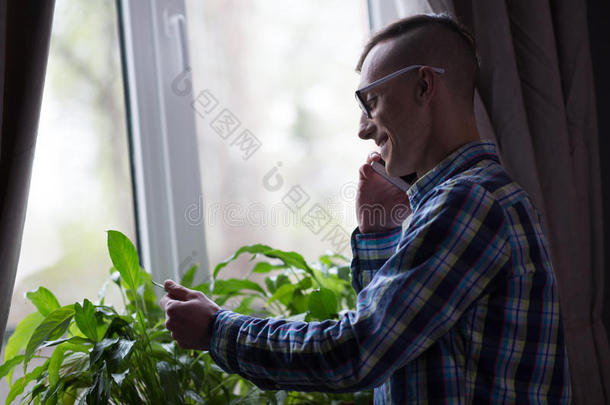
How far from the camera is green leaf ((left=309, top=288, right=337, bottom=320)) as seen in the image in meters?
1.16

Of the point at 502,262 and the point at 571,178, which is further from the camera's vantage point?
the point at 571,178

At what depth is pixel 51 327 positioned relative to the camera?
1.05m

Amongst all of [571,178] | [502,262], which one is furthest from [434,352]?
[571,178]

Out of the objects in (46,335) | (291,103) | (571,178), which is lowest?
(46,335)

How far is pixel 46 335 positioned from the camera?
1.03 m

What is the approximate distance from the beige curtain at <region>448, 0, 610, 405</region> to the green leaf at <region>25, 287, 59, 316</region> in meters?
1.00

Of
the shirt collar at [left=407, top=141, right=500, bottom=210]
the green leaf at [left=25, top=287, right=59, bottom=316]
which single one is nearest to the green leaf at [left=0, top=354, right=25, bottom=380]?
the green leaf at [left=25, top=287, right=59, bottom=316]

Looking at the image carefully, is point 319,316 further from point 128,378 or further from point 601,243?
point 601,243

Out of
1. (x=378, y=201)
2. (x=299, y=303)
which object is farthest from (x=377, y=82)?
(x=299, y=303)

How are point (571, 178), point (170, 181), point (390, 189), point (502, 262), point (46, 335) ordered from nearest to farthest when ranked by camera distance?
point (502, 262) < point (46, 335) < point (390, 189) < point (571, 178) < point (170, 181)

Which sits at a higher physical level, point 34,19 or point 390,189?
point 34,19

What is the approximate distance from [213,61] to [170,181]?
13.7 inches

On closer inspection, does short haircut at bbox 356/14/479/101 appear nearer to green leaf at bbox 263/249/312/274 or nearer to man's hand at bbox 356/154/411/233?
man's hand at bbox 356/154/411/233

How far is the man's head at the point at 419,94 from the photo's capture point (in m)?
0.92
